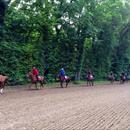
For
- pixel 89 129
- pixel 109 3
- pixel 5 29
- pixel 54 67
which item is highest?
pixel 109 3

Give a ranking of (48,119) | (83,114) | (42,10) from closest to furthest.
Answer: (48,119) < (83,114) < (42,10)

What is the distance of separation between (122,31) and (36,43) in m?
21.1

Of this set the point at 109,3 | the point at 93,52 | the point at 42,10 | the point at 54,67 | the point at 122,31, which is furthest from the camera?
the point at 122,31

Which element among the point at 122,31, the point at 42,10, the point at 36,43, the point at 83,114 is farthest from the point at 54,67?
the point at 83,114

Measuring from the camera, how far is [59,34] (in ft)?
137

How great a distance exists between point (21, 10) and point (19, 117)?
24.7 metres

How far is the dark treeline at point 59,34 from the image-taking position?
34072 millimetres

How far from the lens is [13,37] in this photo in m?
35.0

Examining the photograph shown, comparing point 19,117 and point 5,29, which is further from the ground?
point 5,29

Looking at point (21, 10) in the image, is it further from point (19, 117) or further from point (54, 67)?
point (19, 117)

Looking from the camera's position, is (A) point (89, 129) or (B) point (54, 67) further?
(B) point (54, 67)

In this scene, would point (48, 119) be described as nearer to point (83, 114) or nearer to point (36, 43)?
point (83, 114)

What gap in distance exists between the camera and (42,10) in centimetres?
3772

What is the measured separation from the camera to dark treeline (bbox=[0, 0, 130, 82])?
34.1 metres
